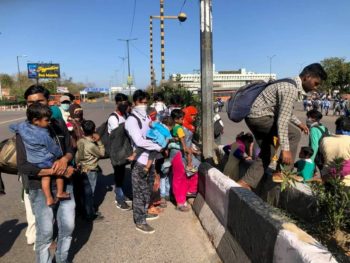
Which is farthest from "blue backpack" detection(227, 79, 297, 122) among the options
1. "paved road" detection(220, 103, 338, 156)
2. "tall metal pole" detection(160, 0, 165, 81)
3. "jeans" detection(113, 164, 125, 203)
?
"tall metal pole" detection(160, 0, 165, 81)

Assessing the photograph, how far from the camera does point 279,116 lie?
371cm

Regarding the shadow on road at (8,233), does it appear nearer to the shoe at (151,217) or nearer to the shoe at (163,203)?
the shoe at (151,217)

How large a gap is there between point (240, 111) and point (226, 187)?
0.86 metres

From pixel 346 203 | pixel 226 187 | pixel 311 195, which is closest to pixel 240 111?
pixel 226 187

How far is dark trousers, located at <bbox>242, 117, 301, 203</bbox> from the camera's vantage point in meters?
3.99

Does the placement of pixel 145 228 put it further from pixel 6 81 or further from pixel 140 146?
pixel 6 81

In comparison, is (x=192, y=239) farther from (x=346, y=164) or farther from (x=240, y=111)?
(x=346, y=164)

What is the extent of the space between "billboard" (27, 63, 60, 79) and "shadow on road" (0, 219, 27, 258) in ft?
261

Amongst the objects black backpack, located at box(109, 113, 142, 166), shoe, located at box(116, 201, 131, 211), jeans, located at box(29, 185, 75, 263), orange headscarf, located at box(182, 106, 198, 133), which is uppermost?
orange headscarf, located at box(182, 106, 198, 133)

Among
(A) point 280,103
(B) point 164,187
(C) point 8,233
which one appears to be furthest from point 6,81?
(A) point 280,103

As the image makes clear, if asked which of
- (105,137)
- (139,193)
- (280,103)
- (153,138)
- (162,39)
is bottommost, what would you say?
(139,193)

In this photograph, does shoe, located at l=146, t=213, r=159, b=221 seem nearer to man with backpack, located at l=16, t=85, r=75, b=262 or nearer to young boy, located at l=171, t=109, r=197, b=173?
young boy, located at l=171, t=109, r=197, b=173

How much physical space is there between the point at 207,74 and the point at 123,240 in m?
3.01

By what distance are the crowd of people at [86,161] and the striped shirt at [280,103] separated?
60.8 inches
